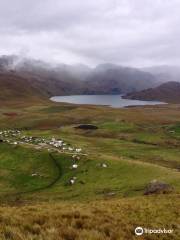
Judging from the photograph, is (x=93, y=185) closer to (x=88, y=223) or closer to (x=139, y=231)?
(x=88, y=223)

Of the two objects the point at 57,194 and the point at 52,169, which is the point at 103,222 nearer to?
the point at 57,194

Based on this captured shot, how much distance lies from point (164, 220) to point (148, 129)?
151907mm

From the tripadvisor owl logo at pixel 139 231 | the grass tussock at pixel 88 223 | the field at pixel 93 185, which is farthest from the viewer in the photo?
the field at pixel 93 185

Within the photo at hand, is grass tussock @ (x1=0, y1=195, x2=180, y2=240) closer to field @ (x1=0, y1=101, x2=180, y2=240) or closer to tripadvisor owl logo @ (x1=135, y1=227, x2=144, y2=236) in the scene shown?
field @ (x1=0, y1=101, x2=180, y2=240)

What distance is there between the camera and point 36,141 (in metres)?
132

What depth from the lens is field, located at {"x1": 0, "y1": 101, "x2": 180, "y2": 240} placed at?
24.0 metres

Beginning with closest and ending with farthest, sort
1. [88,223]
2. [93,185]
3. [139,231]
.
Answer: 1. [139,231]
2. [88,223]
3. [93,185]

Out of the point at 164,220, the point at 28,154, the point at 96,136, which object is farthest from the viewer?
the point at 96,136

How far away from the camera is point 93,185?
76500 millimetres

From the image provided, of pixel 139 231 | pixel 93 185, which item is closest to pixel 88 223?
pixel 139 231

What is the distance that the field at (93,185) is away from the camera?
2402cm

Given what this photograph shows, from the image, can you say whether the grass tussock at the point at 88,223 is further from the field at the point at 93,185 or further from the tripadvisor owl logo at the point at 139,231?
the tripadvisor owl logo at the point at 139,231

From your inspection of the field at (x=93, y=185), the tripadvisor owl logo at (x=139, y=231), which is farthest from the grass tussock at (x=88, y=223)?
the tripadvisor owl logo at (x=139, y=231)

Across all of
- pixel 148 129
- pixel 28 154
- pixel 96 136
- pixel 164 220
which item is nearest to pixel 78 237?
pixel 164 220
